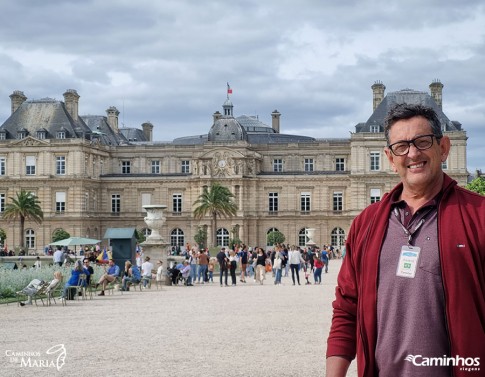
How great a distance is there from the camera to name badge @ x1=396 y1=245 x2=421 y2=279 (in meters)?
3.95

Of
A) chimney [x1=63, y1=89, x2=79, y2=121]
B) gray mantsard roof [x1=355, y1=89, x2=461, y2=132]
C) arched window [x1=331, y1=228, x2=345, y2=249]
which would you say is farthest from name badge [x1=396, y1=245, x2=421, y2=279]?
chimney [x1=63, y1=89, x2=79, y2=121]

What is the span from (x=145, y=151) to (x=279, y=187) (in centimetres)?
1323

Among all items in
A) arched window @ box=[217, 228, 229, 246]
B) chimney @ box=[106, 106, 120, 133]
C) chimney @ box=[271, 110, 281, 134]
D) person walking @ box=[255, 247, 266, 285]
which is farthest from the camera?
chimney @ box=[271, 110, 281, 134]

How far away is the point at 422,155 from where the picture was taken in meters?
4.21

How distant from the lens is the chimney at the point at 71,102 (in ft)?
241

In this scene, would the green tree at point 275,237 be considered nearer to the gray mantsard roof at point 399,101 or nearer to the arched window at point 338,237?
the arched window at point 338,237

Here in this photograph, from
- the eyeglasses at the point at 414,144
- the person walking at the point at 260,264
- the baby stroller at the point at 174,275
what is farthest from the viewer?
the person walking at the point at 260,264

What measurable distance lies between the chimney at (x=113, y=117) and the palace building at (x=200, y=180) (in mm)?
8689

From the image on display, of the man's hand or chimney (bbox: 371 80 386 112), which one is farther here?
chimney (bbox: 371 80 386 112)

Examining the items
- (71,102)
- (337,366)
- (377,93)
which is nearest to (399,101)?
(377,93)

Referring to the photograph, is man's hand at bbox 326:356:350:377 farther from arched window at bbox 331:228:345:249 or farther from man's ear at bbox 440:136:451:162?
arched window at bbox 331:228:345:249

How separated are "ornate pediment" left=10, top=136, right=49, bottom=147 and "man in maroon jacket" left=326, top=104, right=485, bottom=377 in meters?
66.8

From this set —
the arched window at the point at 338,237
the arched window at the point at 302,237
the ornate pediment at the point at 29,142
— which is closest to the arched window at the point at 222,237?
the arched window at the point at 302,237

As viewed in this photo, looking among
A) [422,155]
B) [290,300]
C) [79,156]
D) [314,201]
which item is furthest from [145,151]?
[422,155]
